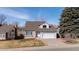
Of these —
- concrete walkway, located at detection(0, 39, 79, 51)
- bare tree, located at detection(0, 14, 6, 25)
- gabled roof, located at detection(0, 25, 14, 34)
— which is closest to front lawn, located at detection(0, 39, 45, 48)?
concrete walkway, located at detection(0, 39, 79, 51)

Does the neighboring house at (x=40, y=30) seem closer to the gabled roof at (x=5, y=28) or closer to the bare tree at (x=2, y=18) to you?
the gabled roof at (x=5, y=28)

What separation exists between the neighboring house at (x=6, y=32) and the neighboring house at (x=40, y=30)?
0.23m

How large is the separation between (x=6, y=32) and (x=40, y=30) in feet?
1.95

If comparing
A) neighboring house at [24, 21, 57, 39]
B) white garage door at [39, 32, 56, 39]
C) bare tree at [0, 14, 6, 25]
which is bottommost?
white garage door at [39, 32, 56, 39]

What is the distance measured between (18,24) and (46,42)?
1.91 feet

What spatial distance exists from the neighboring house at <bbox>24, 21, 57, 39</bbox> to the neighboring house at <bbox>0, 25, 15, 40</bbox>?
9.1 inches

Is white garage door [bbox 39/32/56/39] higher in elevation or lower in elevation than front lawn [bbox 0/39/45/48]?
higher

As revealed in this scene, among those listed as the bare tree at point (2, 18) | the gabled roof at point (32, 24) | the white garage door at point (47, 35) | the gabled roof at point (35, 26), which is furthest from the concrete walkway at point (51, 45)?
the bare tree at point (2, 18)

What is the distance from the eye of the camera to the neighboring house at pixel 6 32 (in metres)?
15.2

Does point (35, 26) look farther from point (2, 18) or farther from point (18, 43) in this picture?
point (2, 18)

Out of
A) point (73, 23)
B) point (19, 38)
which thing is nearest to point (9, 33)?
point (19, 38)

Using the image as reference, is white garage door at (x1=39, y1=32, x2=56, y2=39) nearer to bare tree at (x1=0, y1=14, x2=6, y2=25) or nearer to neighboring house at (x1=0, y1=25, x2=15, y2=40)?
neighboring house at (x1=0, y1=25, x2=15, y2=40)

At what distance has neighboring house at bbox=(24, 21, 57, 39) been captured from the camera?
15.2m

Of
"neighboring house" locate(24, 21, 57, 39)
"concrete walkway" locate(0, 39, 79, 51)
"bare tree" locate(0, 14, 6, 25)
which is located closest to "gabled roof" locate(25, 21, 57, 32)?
"neighboring house" locate(24, 21, 57, 39)
